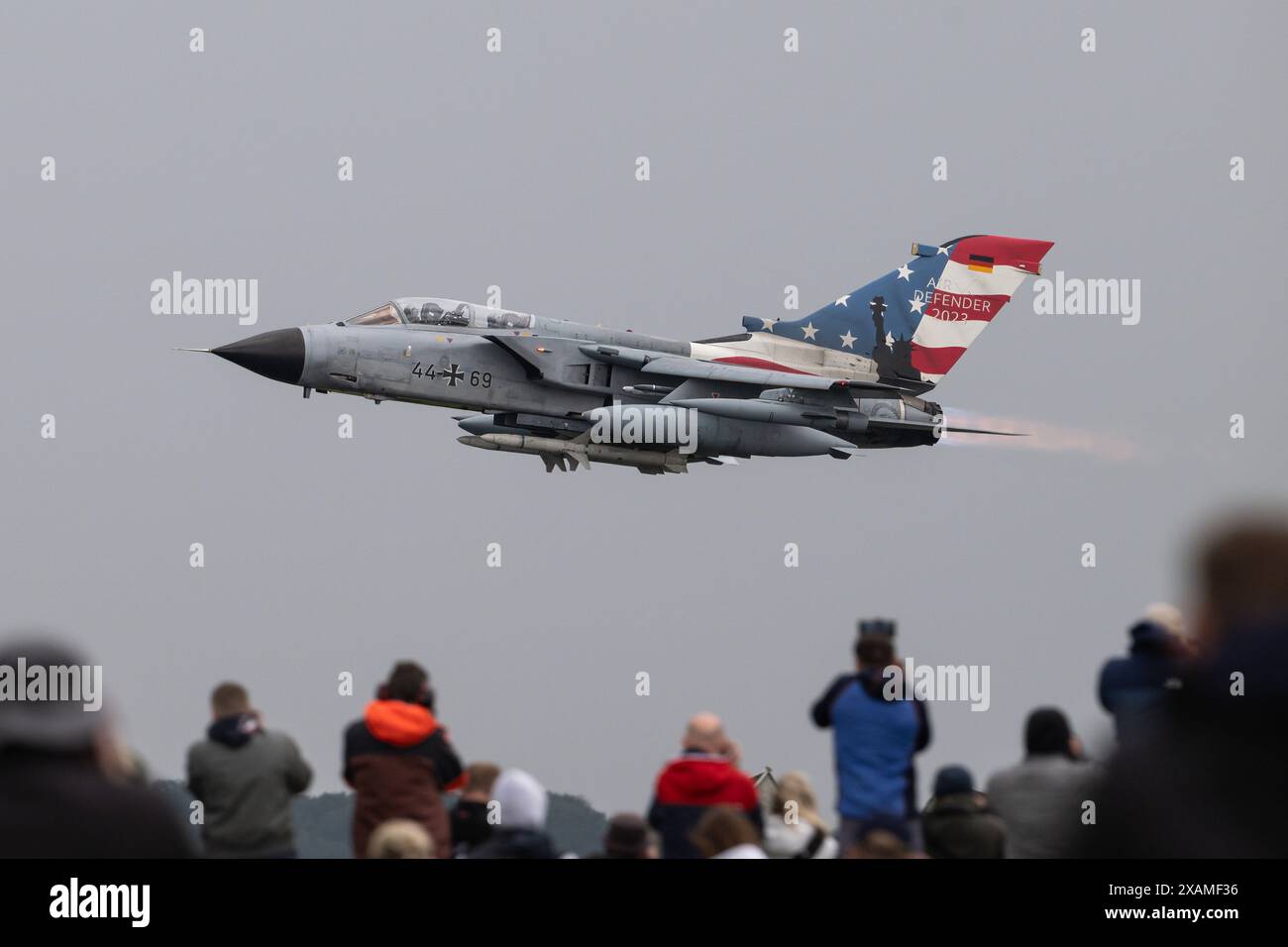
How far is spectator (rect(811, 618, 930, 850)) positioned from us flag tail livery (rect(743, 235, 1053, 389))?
63.9ft

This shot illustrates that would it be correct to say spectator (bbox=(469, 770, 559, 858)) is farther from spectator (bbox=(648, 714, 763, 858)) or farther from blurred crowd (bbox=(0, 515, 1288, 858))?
spectator (bbox=(648, 714, 763, 858))

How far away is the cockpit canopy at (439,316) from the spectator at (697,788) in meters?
16.8

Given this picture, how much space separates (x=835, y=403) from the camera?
27078mm

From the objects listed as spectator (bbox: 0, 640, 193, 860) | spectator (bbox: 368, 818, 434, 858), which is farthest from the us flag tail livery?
spectator (bbox: 0, 640, 193, 860)

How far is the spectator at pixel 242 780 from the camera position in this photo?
30.3 feet

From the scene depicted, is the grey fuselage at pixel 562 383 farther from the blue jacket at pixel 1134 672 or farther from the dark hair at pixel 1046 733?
the blue jacket at pixel 1134 672

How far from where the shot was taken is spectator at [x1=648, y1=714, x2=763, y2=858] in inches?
356

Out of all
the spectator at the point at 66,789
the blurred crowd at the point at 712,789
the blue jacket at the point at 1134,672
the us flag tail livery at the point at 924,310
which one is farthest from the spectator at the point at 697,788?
the us flag tail livery at the point at 924,310

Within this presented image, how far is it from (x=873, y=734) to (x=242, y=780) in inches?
141

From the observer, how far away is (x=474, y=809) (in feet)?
32.0

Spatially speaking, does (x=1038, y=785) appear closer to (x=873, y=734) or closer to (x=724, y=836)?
(x=873, y=734)
